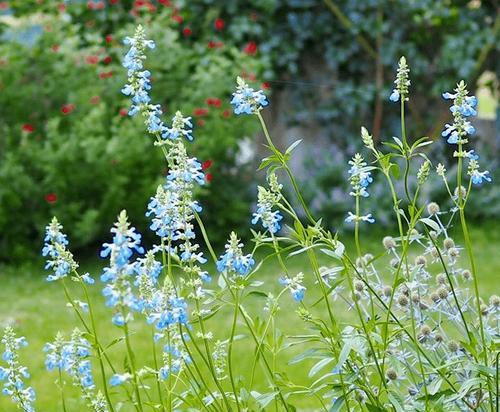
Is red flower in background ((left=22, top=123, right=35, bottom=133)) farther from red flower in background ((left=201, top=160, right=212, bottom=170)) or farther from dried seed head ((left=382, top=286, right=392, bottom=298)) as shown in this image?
dried seed head ((left=382, top=286, right=392, bottom=298))

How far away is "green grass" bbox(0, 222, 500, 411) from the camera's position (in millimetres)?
4961

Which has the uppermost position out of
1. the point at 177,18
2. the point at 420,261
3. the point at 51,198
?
the point at 177,18

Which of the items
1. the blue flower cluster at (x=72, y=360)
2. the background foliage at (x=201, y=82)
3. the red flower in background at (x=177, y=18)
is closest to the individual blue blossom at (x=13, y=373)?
the blue flower cluster at (x=72, y=360)

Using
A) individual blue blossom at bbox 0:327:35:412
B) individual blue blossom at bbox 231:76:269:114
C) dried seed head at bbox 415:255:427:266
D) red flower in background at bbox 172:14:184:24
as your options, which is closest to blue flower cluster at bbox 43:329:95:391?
individual blue blossom at bbox 0:327:35:412

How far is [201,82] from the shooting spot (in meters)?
7.70

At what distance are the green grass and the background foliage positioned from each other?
1.44ft

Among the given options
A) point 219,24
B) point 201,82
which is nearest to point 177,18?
point 219,24

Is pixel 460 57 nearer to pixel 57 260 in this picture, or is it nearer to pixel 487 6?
pixel 487 6

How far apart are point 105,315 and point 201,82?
212 cm

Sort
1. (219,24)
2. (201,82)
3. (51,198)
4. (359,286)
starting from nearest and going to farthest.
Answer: (359,286) < (51,198) < (201,82) < (219,24)

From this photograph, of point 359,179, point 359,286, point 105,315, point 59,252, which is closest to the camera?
point 59,252

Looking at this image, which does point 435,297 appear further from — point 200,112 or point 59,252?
point 200,112

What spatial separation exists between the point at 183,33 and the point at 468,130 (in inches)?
259

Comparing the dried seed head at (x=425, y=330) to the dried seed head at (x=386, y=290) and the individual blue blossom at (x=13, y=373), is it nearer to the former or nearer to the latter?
the dried seed head at (x=386, y=290)
